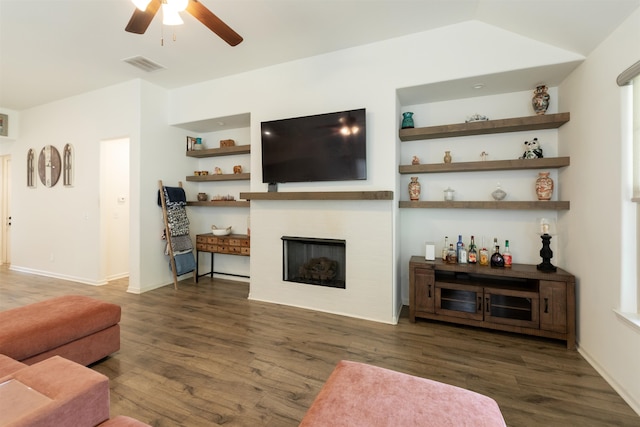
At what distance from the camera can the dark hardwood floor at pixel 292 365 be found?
5.76 ft

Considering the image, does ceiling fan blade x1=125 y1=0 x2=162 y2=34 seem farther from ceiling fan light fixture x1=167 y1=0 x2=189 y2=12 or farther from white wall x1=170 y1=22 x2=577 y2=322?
white wall x1=170 y1=22 x2=577 y2=322

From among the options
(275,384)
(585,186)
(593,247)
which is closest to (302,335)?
(275,384)

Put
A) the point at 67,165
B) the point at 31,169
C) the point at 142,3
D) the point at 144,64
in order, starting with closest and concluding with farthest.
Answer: the point at 142,3, the point at 144,64, the point at 67,165, the point at 31,169

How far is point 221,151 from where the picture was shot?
4.41m

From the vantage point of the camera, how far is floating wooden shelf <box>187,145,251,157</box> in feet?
13.7

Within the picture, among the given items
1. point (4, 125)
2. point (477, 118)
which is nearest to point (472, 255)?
point (477, 118)

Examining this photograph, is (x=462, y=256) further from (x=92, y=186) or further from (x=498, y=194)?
(x=92, y=186)

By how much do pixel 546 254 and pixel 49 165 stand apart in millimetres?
7442

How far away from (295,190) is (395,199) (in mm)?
1240

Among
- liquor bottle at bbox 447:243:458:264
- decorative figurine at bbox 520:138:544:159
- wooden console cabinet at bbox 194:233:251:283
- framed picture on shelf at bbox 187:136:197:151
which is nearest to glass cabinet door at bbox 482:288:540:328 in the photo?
liquor bottle at bbox 447:243:458:264

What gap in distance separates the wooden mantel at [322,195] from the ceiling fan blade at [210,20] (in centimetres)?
167

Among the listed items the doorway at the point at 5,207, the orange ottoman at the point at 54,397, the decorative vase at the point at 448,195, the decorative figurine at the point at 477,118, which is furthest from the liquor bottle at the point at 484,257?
the doorway at the point at 5,207

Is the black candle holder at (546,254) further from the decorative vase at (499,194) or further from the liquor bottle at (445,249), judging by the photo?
the liquor bottle at (445,249)

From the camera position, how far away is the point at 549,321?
2562 mm
